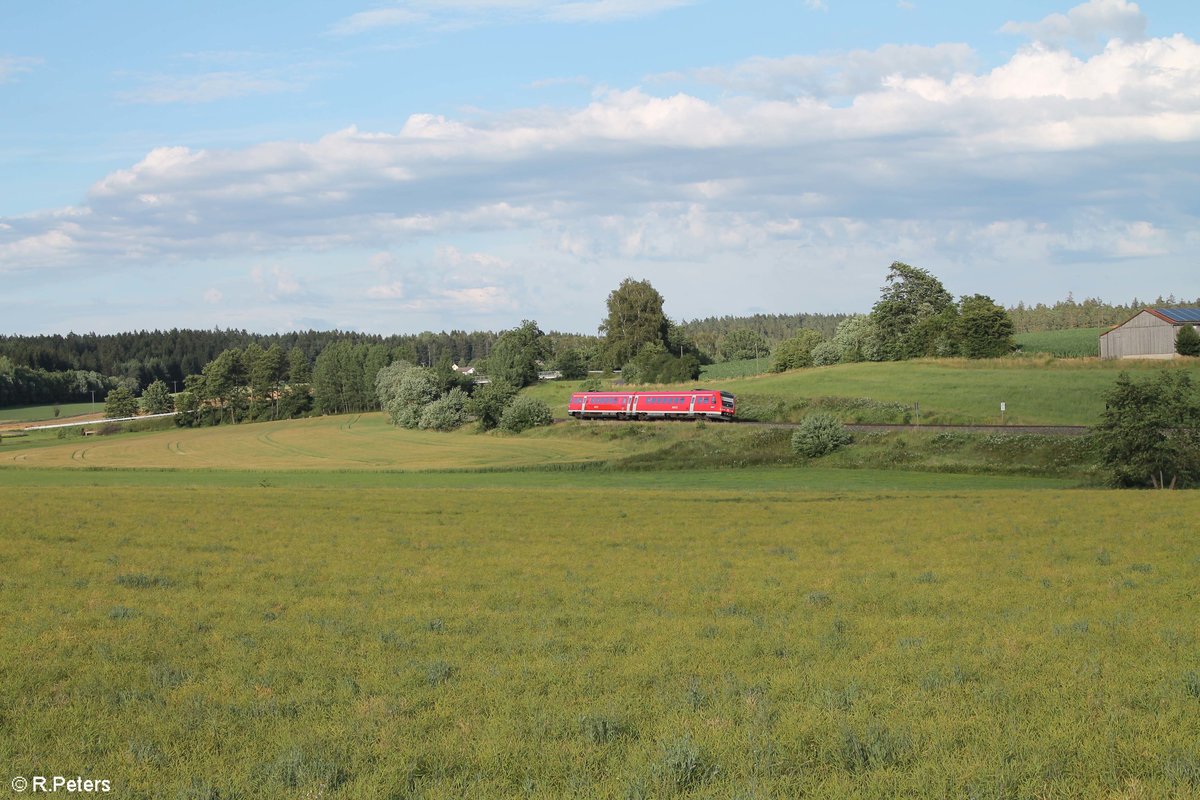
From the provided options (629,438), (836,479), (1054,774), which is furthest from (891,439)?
(1054,774)

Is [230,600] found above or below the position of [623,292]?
below

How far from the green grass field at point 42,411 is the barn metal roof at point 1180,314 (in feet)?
484

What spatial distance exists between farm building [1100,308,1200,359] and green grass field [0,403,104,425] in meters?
144

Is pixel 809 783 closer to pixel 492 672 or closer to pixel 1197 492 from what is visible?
pixel 492 672

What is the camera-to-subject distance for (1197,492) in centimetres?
→ 3331

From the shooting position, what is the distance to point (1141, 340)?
90.9 m

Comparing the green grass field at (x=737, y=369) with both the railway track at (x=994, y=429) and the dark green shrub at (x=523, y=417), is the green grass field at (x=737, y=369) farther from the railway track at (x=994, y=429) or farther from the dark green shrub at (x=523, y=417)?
the railway track at (x=994, y=429)

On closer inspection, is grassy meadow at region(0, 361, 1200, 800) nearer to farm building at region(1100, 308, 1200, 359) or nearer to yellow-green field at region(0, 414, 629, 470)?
yellow-green field at region(0, 414, 629, 470)

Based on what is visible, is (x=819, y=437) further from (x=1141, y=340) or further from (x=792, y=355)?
(x=792, y=355)

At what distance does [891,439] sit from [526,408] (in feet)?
128

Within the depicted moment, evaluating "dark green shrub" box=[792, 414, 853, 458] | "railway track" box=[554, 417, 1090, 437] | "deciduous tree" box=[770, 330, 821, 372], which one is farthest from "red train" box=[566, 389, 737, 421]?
"deciduous tree" box=[770, 330, 821, 372]

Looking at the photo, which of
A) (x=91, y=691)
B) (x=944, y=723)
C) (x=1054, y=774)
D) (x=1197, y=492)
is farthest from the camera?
(x=1197, y=492)

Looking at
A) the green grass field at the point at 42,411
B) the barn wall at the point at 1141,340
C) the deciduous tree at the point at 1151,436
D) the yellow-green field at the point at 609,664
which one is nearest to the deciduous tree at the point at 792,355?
the barn wall at the point at 1141,340

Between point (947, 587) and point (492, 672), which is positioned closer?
point (492, 672)
